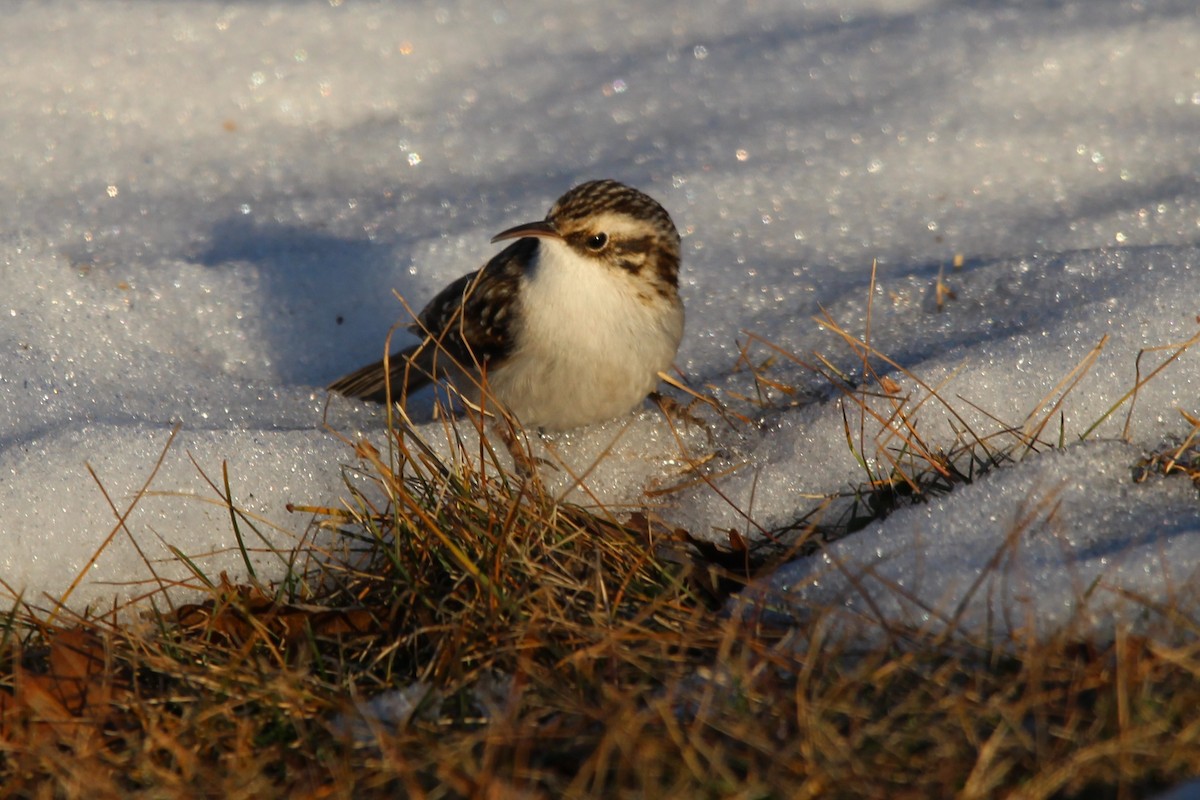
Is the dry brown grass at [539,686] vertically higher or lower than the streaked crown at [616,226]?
lower

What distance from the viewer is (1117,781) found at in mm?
2312

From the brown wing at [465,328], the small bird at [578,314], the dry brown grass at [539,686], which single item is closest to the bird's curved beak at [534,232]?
the small bird at [578,314]

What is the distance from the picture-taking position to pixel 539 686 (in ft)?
9.35

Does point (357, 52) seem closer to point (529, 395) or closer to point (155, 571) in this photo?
point (529, 395)

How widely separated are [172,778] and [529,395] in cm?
233

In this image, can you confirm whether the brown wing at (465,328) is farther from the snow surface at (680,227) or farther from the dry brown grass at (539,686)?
the dry brown grass at (539,686)

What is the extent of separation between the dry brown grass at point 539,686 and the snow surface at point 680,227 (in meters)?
0.25

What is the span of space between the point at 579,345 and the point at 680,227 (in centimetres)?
200

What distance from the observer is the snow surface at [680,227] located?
12.4 feet

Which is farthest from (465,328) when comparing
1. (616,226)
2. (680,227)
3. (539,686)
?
(539,686)

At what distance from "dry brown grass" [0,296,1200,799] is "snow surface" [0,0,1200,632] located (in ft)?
0.83

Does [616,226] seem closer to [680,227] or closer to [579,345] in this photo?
[579,345]

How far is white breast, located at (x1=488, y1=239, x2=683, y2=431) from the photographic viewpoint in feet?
15.0

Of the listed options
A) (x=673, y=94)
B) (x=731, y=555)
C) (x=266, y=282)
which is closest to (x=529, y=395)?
(x=731, y=555)
